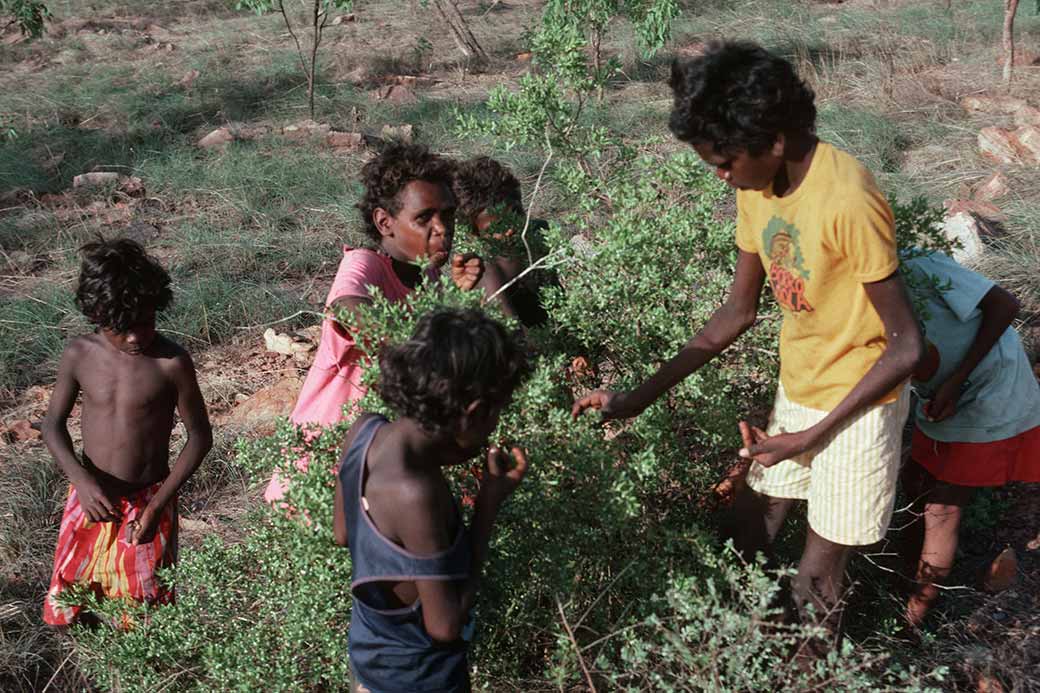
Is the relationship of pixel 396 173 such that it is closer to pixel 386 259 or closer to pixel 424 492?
pixel 386 259

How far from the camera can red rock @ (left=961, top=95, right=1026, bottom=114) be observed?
27.7ft

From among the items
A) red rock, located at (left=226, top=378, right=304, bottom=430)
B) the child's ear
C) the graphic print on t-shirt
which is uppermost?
the graphic print on t-shirt

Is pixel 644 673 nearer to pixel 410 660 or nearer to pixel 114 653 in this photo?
pixel 410 660

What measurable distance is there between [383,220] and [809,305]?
1.40 metres

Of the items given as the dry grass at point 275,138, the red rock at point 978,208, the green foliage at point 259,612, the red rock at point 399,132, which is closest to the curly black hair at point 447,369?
the green foliage at point 259,612

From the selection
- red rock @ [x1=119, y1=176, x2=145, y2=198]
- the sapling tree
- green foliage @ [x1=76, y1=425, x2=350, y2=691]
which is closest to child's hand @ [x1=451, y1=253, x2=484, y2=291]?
green foliage @ [x1=76, y1=425, x2=350, y2=691]

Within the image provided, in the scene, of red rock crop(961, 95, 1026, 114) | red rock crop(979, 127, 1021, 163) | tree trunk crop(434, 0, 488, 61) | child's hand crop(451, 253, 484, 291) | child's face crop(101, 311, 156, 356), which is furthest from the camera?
tree trunk crop(434, 0, 488, 61)

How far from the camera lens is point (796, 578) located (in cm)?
271

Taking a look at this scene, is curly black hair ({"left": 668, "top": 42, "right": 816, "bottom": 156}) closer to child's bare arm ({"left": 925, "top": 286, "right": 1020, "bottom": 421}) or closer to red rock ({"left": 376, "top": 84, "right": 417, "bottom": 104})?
child's bare arm ({"left": 925, "top": 286, "right": 1020, "bottom": 421})

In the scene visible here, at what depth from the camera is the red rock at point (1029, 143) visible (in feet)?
23.6

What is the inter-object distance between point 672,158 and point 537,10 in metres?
12.6

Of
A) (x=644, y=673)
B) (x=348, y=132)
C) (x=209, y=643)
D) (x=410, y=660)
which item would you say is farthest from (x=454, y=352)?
(x=348, y=132)

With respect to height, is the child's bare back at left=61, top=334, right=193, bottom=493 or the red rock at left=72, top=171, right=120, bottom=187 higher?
the child's bare back at left=61, top=334, right=193, bottom=493

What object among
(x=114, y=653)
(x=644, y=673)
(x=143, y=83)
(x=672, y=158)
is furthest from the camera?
(x=143, y=83)
